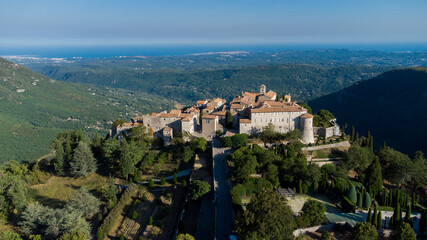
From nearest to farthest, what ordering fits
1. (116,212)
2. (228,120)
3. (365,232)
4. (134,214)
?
(365,232), (134,214), (116,212), (228,120)

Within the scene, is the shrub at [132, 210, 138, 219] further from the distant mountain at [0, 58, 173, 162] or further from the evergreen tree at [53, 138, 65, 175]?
the distant mountain at [0, 58, 173, 162]

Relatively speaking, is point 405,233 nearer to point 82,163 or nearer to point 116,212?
point 116,212

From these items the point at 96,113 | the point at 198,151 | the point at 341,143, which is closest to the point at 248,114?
the point at 198,151

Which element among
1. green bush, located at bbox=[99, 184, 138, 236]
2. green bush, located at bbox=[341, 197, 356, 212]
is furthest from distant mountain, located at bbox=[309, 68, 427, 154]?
green bush, located at bbox=[99, 184, 138, 236]

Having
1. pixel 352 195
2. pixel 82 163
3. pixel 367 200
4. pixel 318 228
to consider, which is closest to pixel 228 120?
pixel 352 195

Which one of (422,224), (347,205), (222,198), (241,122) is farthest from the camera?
(241,122)

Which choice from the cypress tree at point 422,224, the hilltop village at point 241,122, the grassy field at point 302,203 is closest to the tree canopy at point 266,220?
the grassy field at point 302,203

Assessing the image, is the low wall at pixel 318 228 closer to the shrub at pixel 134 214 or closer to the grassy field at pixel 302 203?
the grassy field at pixel 302 203
